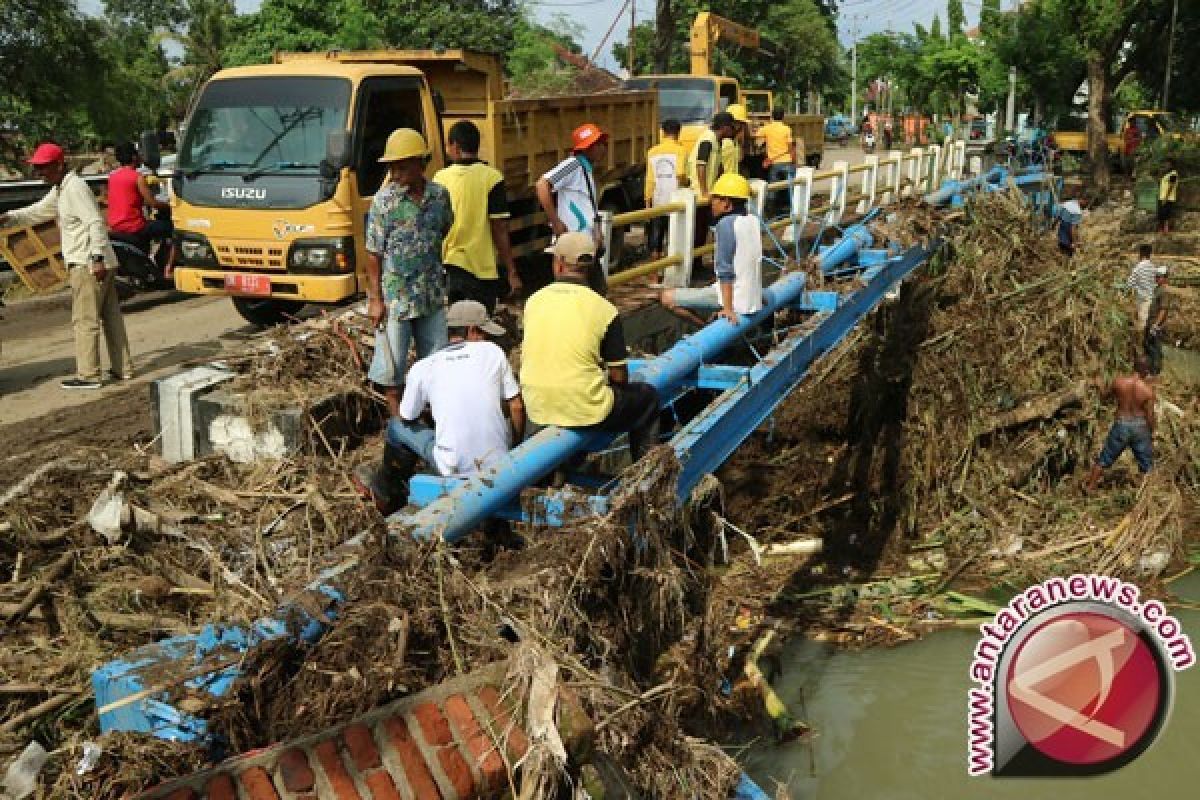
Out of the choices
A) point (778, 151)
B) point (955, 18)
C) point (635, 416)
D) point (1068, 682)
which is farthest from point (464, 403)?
point (955, 18)

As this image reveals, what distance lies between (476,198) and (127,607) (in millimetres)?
3196

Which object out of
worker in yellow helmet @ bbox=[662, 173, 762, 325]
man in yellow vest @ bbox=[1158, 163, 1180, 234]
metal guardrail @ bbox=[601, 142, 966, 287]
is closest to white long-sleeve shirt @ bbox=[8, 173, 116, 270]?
metal guardrail @ bbox=[601, 142, 966, 287]

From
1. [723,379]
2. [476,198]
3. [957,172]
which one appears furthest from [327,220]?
[957,172]

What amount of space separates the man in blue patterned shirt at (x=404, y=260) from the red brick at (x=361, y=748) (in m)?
2.97

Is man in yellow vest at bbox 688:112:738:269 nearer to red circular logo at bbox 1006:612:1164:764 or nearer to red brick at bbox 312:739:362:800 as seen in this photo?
red circular logo at bbox 1006:612:1164:764

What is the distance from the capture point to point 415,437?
15.2 feet

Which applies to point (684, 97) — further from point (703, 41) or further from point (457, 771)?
point (457, 771)

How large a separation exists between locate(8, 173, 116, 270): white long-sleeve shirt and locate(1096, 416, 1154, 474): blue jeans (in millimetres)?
8208

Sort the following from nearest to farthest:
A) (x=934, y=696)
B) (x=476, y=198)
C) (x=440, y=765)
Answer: (x=440, y=765) → (x=476, y=198) → (x=934, y=696)

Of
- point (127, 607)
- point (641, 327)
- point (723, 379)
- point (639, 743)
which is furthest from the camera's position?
point (641, 327)

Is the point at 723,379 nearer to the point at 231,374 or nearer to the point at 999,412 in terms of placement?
the point at 231,374

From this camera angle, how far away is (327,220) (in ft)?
28.0

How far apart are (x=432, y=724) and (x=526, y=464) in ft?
4.76

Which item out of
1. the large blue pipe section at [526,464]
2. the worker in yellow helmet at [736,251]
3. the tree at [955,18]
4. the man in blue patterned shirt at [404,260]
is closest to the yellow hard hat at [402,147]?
the man in blue patterned shirt at [404,260]
